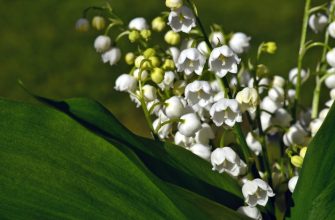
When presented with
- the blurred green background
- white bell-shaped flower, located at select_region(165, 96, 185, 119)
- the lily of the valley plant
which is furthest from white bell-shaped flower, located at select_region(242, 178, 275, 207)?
the blurred green background

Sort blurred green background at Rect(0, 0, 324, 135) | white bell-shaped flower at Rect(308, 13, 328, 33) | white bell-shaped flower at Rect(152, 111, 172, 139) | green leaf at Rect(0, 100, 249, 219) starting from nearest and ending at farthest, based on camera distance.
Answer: green leaf at Rect(0, 100, 249, 219) < white bell-shaped flower at Rect(152, 111, 172, 139) < white bell-shaped flower at Rect(308, 13, 328, 33) < blurred green background at Rect(0, 0, 324, 135)

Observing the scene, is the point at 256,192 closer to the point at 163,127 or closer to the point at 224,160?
the point at 224,160

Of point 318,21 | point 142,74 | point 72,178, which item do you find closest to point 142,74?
point 142,74

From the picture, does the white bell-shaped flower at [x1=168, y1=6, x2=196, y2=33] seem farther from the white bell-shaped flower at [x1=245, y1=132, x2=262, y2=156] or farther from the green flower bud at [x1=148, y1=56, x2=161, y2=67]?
the white bell-shaped flower at [x1=245, y1=132, x2=262, y2=156]

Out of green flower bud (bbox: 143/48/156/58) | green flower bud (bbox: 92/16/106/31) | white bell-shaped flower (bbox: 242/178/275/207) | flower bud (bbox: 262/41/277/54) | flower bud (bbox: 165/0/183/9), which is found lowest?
green flower bud (bbox: 92/16/106/31)

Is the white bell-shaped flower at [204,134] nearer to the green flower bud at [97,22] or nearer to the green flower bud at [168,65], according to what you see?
the green flower bud at [168,65]

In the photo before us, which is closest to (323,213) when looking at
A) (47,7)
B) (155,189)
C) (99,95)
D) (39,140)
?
(155,189)

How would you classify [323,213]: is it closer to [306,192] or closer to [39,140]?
[306,192]
